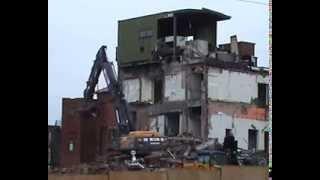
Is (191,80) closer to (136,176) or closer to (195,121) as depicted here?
(195,121)

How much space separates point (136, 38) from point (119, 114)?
3433 millimetres

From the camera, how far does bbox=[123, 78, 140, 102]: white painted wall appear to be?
21625 millimetres

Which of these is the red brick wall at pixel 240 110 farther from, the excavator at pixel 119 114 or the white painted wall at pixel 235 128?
the excavator at pixel 119 114

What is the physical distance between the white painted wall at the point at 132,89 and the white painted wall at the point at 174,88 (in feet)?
2.90

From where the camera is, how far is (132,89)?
21984 mm

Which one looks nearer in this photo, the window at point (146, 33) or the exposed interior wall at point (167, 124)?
the exposed interior wall at point (167, 124)

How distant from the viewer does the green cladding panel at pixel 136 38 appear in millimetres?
22219

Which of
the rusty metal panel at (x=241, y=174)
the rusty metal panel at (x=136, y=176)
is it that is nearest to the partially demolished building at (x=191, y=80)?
the rusty metal panel at (x=241, y=174)

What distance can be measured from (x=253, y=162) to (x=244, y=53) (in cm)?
355

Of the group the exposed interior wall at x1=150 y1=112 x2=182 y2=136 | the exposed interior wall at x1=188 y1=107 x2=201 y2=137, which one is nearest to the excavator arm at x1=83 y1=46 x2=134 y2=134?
the exposed interior wall at x1=150 y1=112 x2=182 y2=136

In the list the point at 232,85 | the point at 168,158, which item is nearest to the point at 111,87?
the point at 168,158

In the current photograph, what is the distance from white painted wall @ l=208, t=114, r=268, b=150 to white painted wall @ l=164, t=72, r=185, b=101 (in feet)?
4.16
